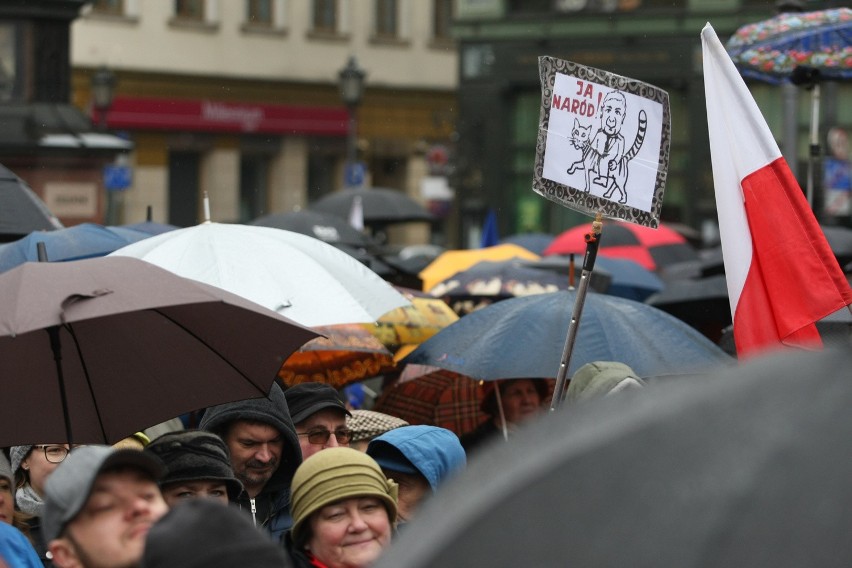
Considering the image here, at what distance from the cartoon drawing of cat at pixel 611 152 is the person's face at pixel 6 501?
77.8 inches

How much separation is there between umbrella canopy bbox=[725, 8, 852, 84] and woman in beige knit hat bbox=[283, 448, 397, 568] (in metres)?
5.78

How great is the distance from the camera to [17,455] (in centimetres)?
548

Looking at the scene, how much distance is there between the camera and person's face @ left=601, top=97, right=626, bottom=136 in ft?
18.0

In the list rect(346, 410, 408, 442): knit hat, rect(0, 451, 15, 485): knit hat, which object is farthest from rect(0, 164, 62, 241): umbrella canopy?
rect(0, 451, 15, 485): knit hat

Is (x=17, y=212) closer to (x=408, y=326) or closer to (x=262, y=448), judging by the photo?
(x=408, y=326)

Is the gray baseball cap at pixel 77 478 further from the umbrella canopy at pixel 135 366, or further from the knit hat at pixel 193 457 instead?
the umbrella canopy at pixel 135 366

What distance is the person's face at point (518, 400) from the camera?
23.6 feet

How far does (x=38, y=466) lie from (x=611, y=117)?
2.08m

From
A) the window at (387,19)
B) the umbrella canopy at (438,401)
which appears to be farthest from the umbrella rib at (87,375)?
the window at (387,19)

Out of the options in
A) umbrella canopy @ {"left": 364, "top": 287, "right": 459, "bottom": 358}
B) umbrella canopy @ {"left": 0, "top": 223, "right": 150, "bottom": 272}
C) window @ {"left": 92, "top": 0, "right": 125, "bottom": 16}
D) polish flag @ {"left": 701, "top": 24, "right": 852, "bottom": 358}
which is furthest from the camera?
window @ {"left": 92, "top": 0, "right": 125, "bottom": 16}

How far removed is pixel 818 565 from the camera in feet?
5.82

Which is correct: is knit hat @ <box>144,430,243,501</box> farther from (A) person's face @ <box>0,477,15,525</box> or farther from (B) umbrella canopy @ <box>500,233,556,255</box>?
(B) umbrella canopy @ <box>500,233,556,255</box>

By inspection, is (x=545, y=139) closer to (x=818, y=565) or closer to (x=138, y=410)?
(x=138, y=410)

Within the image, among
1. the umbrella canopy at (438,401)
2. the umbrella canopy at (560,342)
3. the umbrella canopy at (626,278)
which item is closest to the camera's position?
the umbrella canopy at (560,342)
